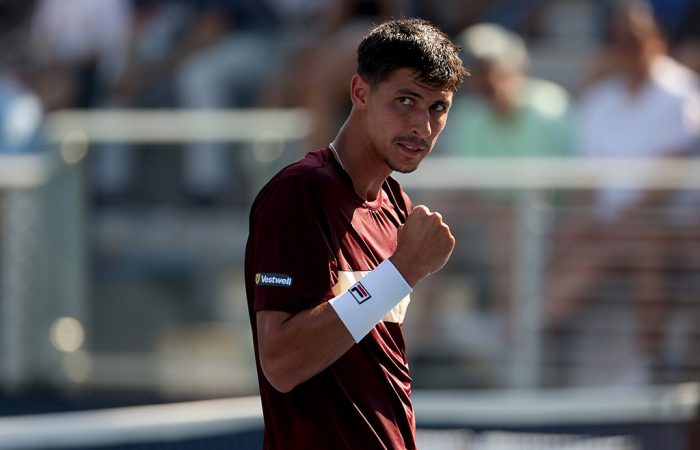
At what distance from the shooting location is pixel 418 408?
6.62 meters

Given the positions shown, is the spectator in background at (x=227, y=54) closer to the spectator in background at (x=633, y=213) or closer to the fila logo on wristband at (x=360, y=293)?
the spectator in background at (x=633, y=213)

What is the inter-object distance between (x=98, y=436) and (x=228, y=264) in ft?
8.55

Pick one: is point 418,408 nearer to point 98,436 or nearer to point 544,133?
point 98,436

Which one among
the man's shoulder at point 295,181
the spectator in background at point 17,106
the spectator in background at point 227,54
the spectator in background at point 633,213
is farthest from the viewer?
the spectator in background at point 227,54

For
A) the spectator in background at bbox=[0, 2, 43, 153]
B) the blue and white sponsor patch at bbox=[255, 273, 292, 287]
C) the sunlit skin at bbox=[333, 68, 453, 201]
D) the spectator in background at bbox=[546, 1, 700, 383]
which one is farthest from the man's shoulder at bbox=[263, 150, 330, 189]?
the spectator in background at bbox=[0, 2, 43, 153]

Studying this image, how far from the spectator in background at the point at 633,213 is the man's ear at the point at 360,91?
14.1ft

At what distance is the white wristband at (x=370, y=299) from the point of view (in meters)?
3.15

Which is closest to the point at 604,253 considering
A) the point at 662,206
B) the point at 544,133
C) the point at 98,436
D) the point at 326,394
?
the point at 662,206

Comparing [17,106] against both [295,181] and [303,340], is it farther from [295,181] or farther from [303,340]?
[303,340]

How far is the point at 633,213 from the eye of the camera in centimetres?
743

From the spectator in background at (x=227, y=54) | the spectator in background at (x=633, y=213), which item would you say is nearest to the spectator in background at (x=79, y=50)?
the spectator in background at (x=227, y=54)

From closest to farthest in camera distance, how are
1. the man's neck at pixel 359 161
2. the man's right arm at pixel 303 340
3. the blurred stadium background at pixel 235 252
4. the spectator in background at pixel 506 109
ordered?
the man's right arm at pixel 303 340 → the man's neck at pixel 359 161 → the blurred stadium background at pixel 235 252 → the spectator in background at pixel 506 109

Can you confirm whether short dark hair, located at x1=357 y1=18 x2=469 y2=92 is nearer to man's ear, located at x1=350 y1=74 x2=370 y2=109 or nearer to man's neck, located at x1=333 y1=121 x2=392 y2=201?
man's ear, located at x1=350 y1=74 x2=370 y2=109

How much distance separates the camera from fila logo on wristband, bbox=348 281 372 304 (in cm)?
317
